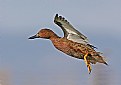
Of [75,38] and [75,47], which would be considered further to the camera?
[75,38]

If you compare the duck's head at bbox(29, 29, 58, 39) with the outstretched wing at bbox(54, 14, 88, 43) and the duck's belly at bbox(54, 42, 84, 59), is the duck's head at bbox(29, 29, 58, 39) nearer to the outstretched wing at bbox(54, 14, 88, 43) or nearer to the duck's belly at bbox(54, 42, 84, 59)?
the duck's belly at bbox(54, 42, 84, 59)

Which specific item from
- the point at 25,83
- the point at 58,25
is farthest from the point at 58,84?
the point at 58,25

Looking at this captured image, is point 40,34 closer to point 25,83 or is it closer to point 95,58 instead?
point 95,58

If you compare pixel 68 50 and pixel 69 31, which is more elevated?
pixel 69 31

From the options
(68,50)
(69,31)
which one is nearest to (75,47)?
(68,50)

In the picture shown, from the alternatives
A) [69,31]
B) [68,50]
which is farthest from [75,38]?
[68,50]

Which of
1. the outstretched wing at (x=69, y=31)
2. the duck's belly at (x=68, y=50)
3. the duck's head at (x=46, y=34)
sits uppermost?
the outstretched wing at (x=69, y=31)

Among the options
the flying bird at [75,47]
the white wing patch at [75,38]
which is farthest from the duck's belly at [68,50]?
the white wing patch at [75,38]

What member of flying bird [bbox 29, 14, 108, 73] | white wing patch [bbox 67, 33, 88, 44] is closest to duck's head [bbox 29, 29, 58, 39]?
flying bird [bbox 29, 14, 108, 73]

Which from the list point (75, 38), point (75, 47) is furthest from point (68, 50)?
point (75, 38)

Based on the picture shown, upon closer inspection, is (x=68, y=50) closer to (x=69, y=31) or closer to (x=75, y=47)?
(x=75, y=47)

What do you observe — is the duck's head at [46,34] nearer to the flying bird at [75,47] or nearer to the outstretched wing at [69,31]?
the flying bird at [75,47]
